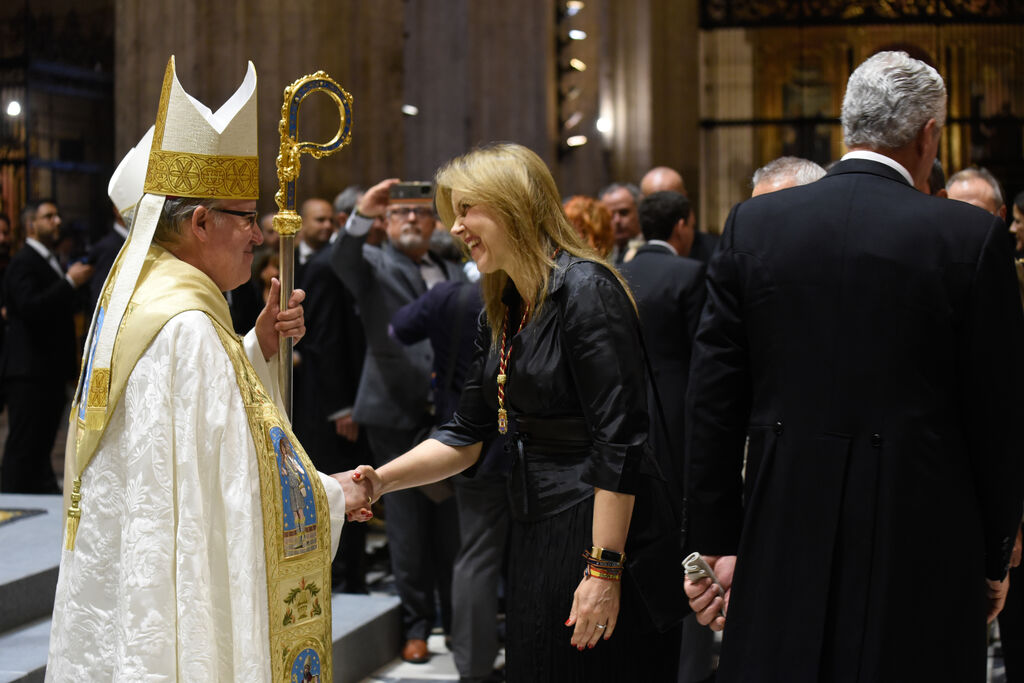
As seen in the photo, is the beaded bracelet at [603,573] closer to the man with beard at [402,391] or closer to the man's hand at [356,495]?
the man's hand at [356,495]

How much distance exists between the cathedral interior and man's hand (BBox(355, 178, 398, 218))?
5.39 feet

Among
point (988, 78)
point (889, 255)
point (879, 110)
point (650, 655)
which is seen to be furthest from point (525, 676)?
point (988, 78)

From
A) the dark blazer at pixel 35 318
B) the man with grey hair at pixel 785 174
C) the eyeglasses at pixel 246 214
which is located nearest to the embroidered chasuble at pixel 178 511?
the eyeglasses at pixel 246 214

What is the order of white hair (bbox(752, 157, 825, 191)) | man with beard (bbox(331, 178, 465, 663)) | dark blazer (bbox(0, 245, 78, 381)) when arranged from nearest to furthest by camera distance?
white hair (bbox(752, 157, 825, 191))
man with beard (bbox(331, 178, 465, 663))
dark blazer (bbox(0, 245, 78, 381))

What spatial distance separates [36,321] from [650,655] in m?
5.87

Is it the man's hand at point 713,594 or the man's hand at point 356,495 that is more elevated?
the man's hand at point 356,495

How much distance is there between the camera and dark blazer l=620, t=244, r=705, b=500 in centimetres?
512

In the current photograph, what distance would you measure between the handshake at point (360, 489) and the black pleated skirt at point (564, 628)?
0.41m

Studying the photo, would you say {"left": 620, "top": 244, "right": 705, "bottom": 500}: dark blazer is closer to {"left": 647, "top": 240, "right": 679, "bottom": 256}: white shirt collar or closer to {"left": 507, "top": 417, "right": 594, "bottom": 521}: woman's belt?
{"left": 647, "top": 240, "right": 679, "bottom": 256}: white shirt collar

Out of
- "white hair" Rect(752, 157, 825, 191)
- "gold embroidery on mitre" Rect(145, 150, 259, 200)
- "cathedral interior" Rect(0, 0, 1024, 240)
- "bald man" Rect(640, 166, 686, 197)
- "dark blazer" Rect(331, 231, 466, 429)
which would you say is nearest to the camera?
"gold embroidery on mitre" Rect(145, 150, 259, 200)

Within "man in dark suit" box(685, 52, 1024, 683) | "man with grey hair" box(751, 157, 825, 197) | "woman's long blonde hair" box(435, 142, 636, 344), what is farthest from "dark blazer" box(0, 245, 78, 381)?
"man in dark suit" box(685, 52, 1024, 683)

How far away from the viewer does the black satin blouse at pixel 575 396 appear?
2787 millimetres

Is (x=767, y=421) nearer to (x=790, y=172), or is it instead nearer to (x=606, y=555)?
(x=606, y=555)

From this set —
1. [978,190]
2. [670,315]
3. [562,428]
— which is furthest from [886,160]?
[978,190]
